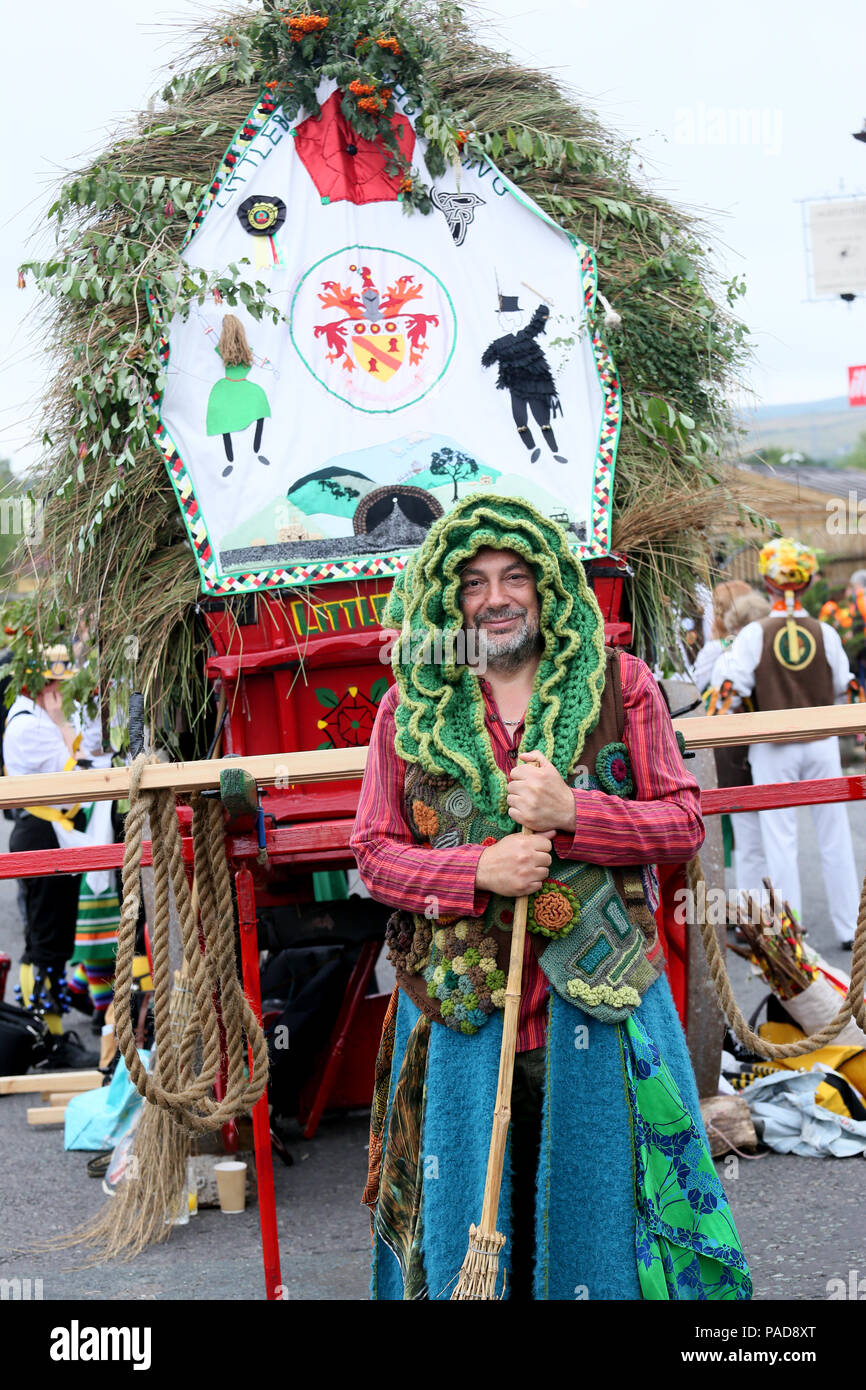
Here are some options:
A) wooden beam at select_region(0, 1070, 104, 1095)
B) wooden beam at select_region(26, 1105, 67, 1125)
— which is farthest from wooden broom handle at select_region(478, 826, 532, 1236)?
wooden beam at select_region(0, 1070, 104, 1095)

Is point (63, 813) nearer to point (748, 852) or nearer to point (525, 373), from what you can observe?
point (748, 852)

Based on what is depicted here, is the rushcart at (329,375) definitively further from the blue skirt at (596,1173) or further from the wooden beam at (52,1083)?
the wooden beam at (52,1083)

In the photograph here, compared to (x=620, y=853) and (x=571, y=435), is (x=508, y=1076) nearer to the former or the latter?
(x=620, y=853)

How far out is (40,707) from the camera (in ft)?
25.2

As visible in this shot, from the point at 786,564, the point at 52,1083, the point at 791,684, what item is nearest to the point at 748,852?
the point at 791,684

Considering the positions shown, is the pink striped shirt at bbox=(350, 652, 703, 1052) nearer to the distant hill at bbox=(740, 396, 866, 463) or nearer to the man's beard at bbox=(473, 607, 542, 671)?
the man's beard at bbox=(473, 607, 542, 671)

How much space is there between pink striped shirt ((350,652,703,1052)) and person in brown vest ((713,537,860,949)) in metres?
4.64

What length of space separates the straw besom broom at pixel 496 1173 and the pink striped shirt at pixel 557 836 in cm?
12

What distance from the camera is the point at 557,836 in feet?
9.23

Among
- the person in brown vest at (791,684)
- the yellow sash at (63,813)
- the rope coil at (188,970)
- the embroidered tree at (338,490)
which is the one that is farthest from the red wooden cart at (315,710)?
the person in brown vest at (791,684)

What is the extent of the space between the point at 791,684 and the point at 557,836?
5041mm

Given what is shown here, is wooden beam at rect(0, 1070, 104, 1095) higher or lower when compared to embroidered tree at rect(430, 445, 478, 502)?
lower

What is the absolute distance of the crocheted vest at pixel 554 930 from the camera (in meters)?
2.82

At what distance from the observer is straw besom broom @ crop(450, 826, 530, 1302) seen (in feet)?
8.89
